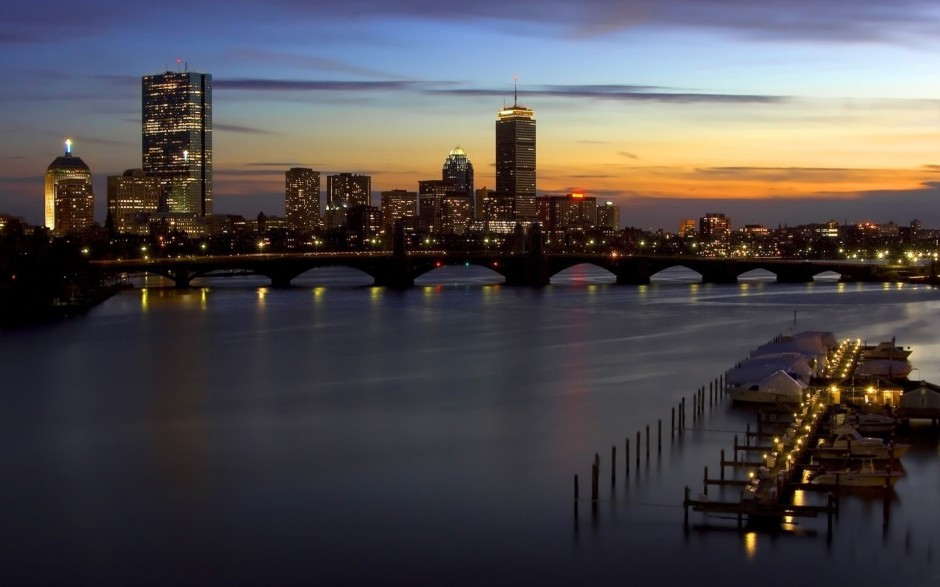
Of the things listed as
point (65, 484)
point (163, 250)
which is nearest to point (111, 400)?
point (65, 484)

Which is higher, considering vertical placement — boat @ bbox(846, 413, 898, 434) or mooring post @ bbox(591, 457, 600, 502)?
boat @ bbox(846, 413, 898, 434)

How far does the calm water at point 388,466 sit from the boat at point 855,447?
0.75m

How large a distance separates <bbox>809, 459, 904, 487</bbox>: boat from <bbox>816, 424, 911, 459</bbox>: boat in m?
0.54

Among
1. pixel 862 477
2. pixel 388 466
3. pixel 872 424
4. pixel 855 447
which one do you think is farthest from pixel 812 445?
pixel 388 466

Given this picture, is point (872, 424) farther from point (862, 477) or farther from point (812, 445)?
point (862, 477)

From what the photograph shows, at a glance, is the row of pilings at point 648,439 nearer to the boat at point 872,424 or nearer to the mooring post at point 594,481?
the mooring post at point 594,481

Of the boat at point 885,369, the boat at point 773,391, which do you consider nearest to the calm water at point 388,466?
the boat at point 773,391

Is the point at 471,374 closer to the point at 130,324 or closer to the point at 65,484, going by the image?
the point at 65,484

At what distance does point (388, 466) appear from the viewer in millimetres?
28734

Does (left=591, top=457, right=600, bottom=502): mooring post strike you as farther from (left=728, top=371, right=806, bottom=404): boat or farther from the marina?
(left=728, top=371, right=806, bottom=404): boat

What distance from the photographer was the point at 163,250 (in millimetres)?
166625

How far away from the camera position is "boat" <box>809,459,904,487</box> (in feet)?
80.7

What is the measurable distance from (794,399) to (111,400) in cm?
2207

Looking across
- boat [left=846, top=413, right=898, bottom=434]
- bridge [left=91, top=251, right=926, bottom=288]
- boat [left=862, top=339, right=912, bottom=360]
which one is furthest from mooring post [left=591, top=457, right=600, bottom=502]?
bridge [left=91, top=251, right=926, bottom=288]
